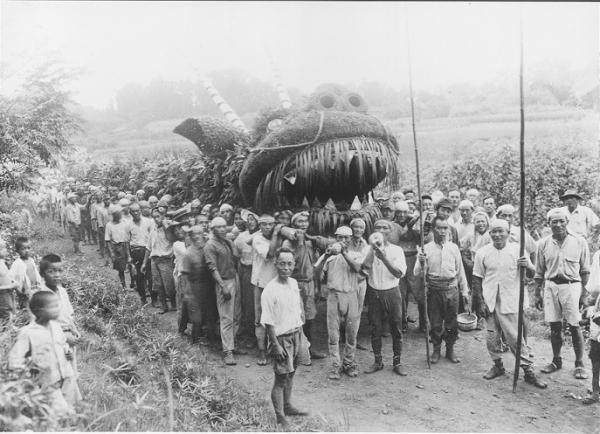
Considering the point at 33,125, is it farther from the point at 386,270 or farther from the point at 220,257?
the point at 386,270

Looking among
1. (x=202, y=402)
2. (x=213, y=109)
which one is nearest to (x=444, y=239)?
(x=202, y=402)

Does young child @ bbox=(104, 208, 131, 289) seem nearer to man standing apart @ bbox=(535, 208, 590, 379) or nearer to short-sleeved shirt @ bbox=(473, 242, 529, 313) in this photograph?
short-sleeved shirt @ bbox=(473, 242, 529, 313)

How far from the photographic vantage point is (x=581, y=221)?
6027 millimetres

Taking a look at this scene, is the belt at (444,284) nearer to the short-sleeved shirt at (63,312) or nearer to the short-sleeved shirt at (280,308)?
the short-sleeved shirt at (280,308)

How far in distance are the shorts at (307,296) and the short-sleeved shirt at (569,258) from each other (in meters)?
2.27

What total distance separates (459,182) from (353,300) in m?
5.37

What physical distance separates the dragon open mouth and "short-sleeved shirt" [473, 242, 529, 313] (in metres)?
1.28

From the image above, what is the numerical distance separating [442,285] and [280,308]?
6.71 feet

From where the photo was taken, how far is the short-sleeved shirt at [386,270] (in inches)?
192

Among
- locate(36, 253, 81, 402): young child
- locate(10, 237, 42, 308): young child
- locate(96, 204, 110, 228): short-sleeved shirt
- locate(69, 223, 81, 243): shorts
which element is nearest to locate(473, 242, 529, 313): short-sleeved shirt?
locate(36, 253, 81, 402): young child

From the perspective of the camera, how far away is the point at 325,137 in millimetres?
4961

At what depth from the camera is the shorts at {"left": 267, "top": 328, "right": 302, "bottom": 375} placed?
12.3 ft

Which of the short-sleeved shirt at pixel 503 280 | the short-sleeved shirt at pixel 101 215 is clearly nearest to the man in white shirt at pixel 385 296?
the short-sleeved shirt at pixel 503 280

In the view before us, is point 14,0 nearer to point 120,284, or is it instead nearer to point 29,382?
point 29,382
